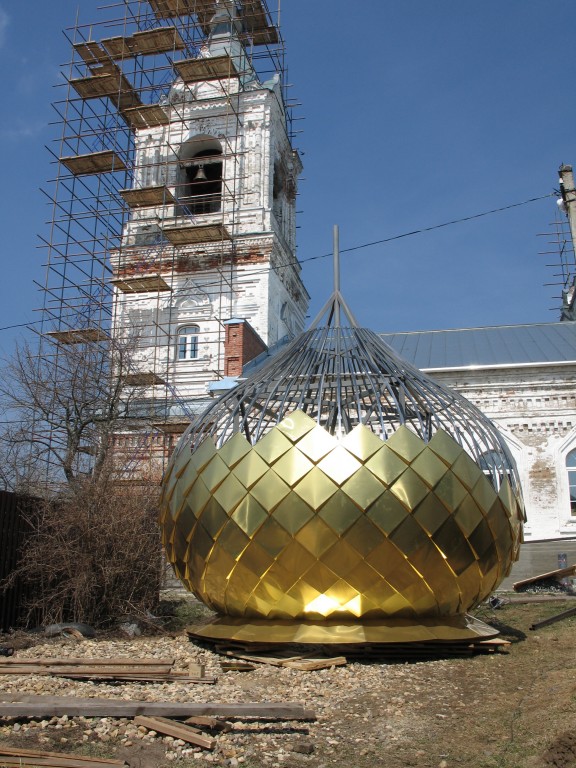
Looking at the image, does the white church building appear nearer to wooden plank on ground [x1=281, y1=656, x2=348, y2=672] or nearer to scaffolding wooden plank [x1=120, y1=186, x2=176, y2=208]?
scaffolding wooden plank [x1=120, y1=186, x2=176, y2=208]

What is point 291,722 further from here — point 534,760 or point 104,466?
point 104,466

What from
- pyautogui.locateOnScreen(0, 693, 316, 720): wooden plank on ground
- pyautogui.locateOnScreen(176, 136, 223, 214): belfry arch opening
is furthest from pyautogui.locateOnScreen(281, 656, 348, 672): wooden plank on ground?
pyautogui.locateOnScreen(176, 136, 223, 214): belfry arch opening

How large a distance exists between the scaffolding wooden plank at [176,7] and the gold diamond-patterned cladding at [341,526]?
2466cm

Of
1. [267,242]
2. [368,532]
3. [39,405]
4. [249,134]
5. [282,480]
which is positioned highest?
[249,134]

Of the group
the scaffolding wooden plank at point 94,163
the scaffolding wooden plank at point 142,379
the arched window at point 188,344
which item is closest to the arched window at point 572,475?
the scaffolding wooden plank at point 142,379

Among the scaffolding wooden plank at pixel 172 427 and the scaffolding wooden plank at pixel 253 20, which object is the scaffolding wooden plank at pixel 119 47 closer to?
the scaffolding wooden plank at pixel 253 20

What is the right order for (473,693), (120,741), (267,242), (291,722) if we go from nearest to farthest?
(120,741) → (291,722) → (473,693) → (267,242)

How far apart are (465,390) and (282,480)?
33.7 feet

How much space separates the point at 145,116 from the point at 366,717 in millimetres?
23555

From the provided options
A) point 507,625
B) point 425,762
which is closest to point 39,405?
point 507,625

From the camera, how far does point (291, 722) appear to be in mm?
4387

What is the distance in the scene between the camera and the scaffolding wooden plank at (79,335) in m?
20.7

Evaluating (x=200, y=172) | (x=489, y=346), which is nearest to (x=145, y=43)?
(x=200, y=172)

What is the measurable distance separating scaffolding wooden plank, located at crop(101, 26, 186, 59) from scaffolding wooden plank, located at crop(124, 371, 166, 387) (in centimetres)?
1237
